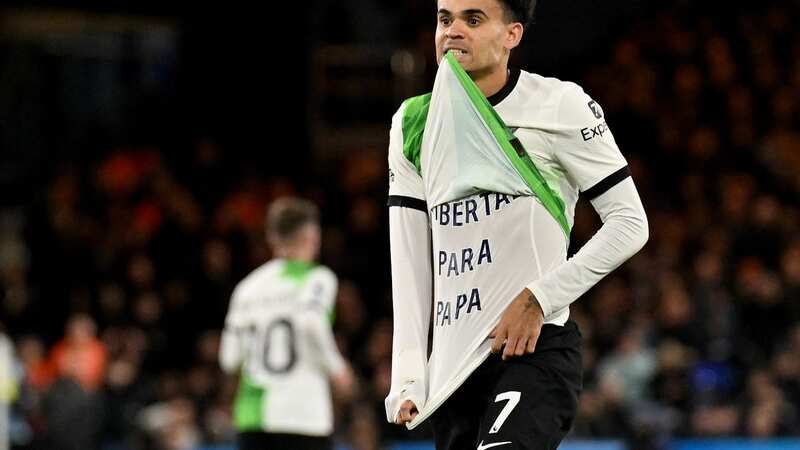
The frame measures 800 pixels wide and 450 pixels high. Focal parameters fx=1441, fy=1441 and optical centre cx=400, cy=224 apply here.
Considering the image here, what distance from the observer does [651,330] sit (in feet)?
37.2

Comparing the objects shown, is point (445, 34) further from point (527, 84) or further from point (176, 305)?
point (176, 305)

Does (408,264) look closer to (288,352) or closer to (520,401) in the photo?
(520,401)

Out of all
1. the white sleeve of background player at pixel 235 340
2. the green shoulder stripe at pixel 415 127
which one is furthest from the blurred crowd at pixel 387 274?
the green shoulder stripe at pixel 415 127

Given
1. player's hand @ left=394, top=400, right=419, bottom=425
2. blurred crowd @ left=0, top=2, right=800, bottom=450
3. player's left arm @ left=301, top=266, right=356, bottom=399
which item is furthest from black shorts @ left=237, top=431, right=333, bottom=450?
player's hand @ left=394, top=400, right=419, bottom=425

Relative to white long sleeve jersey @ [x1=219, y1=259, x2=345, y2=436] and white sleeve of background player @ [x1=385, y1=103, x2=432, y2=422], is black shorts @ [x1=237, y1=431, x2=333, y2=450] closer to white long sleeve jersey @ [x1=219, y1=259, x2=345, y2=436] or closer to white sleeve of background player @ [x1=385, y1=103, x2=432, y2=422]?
white long sleeve jersey @ [x1=219, y1=259, x2=345, y2=436]

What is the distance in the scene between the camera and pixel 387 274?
12820 mm

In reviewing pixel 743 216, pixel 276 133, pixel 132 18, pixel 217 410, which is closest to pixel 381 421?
pixel 217 410

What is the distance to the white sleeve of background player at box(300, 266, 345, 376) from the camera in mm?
7039

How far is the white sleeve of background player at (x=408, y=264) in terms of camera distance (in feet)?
12.8

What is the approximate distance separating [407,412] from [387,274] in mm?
9026

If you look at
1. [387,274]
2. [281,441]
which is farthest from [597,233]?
[387,274]

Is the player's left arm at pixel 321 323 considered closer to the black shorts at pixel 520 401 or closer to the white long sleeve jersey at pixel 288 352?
the white long sleeve jersey at pixel 288 352

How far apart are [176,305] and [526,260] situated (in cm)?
880

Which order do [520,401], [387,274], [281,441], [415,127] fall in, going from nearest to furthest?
[520,401]
[415,127]
[281,441]
[387,274]
